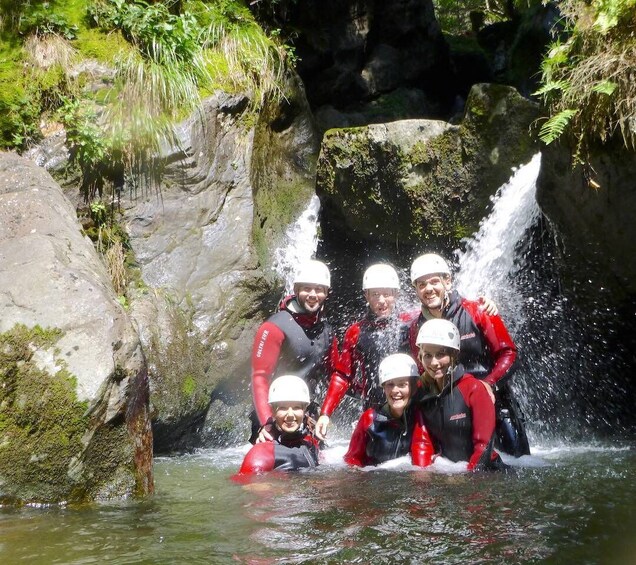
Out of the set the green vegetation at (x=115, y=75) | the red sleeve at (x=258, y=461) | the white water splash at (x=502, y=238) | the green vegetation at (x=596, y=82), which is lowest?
the red sleeve at (x=258, y=461)

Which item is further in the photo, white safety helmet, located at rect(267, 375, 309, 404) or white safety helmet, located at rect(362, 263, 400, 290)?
white safety helmet, located at rect(362, 263, 400, 290)

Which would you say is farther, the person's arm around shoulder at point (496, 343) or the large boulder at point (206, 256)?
the large boulder at point (206, 256)

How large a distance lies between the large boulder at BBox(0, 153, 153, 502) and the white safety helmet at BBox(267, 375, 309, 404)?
3.56 feet

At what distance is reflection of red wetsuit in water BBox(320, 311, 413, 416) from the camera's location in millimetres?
5973

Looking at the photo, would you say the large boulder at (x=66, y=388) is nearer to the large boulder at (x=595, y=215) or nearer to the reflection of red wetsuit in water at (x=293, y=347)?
the reflection of red wetsuit in water at (x=293, y=347)

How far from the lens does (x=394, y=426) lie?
5.23m

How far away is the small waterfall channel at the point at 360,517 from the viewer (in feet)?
10.4

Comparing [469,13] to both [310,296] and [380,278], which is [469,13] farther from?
[310,296]

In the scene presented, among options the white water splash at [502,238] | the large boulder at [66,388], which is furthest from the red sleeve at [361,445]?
the white water splash at [502,238]

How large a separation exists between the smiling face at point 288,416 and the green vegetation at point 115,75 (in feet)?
11.0

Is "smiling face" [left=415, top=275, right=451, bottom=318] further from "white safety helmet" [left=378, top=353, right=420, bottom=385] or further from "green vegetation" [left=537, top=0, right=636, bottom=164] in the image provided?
"green vegetation" [left=537, top=0, right=636, bottom=164]

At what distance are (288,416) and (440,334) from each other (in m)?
1.29

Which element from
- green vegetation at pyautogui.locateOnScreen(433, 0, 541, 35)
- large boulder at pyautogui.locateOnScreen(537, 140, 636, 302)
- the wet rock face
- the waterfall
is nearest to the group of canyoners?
large boulder at pyautogui.locateOnScreen(537, 140, 636, 302)

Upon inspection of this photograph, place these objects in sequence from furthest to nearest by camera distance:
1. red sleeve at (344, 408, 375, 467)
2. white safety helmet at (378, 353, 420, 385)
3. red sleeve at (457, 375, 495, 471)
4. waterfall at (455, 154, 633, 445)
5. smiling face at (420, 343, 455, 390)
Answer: waterfall at (455, 154, 633, 445), red sleeve at (344, 408, 375, 467), white safety helmet at (378, 353, 420, 385), smiling face at (420, 343, 455, 390), red sleeve at (457, 375, 495, 471)
